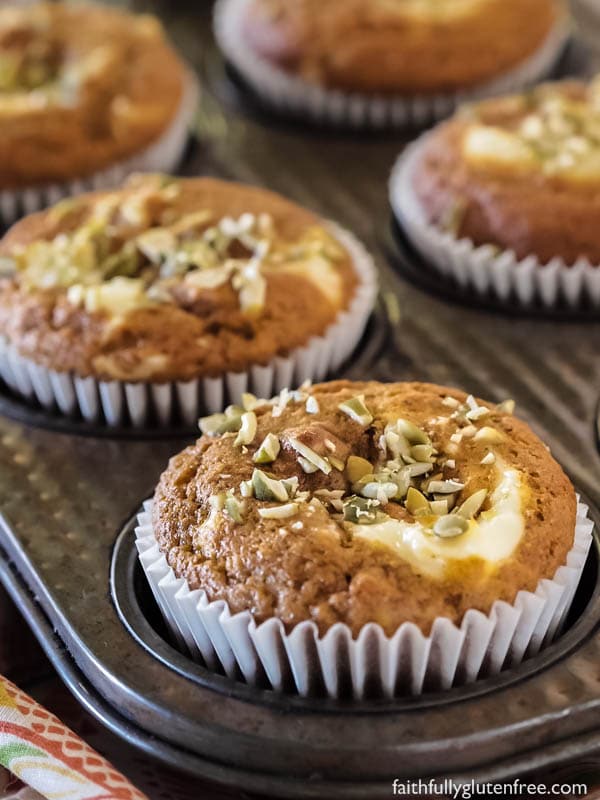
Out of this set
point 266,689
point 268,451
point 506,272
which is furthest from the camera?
point 506,272

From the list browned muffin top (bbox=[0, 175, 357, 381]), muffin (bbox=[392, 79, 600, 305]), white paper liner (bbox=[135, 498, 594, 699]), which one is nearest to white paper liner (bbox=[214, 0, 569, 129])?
muffin (bbox=[392, 79, 600, 305])

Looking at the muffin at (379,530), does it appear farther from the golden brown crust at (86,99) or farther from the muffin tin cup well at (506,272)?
the golden brown crust at (86,99)

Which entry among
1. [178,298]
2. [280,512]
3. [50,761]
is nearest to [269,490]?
[280,512]

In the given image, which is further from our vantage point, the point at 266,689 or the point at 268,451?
the point at 268,451

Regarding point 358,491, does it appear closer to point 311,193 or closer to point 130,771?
point 130,771

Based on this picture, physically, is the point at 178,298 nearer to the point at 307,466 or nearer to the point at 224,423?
the point at 224,423

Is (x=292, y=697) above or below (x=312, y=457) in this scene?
below
